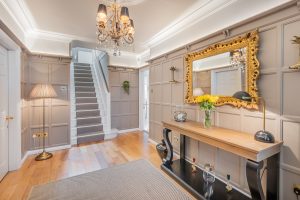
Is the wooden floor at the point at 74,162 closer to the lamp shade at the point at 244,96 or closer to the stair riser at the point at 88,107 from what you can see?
the stair riser at the point at 88,107

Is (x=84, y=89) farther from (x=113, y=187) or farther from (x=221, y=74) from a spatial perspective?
(x=221, y=74)

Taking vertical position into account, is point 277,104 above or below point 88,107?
above

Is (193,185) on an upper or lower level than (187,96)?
lower

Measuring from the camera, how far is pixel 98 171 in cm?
279

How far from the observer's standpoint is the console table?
156 cm

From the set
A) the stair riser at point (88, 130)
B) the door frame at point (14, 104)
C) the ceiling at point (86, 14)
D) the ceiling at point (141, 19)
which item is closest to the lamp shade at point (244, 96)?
the ceiling at point (141, 19)

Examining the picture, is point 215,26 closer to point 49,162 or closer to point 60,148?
point 49,162

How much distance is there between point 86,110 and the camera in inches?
195

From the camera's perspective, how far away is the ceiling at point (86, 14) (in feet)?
8.18

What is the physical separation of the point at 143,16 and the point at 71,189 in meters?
3.11

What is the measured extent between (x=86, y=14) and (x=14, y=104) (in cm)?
210

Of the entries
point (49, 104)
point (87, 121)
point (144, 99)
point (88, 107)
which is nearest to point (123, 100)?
point (144, 99)

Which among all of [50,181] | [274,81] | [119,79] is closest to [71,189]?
[50,181]

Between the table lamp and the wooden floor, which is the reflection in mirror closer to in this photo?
the table lamp
